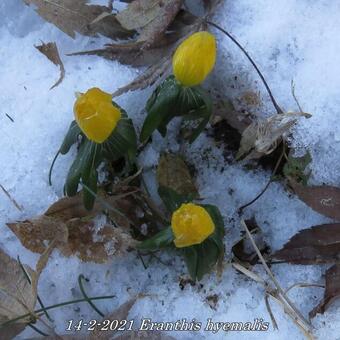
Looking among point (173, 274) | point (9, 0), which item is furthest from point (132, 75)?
point (173, 274)

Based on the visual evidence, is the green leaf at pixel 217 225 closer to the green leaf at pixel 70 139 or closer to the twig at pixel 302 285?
the twig at pixel 302 285

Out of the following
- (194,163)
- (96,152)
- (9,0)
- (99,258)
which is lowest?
(99,258)

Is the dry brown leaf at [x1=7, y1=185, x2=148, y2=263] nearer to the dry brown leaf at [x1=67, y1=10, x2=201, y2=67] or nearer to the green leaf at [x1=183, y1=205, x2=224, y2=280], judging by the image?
the green leaf at [x1=183, y1=205, x2=224, y2=280]

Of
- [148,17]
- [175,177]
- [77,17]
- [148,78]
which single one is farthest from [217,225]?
[77,17]

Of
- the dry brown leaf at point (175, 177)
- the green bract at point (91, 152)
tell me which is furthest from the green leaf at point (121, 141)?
the dry brown leaf at point (175, 177)

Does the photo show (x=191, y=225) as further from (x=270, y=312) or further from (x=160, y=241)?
(x=270, y=312)

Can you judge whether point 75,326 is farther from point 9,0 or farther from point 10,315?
point 9,0
